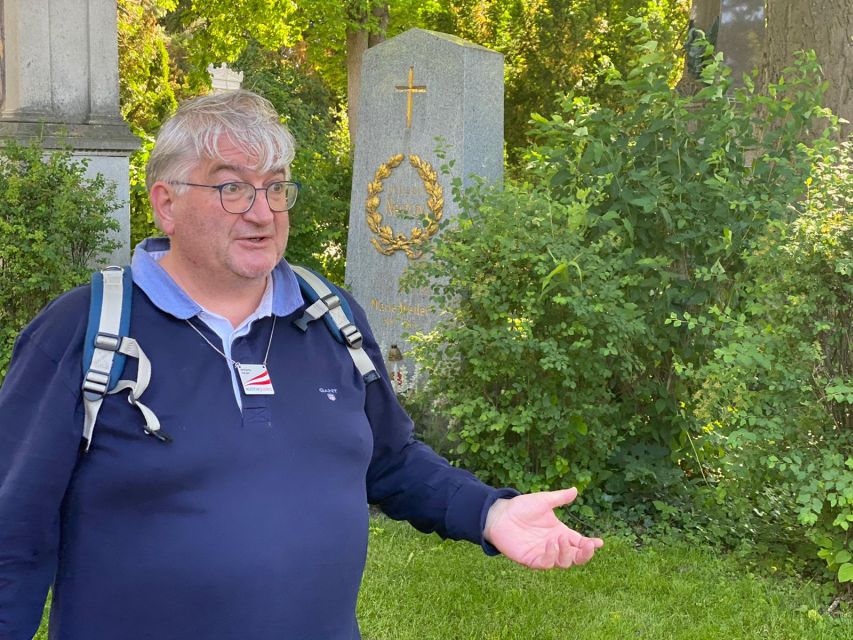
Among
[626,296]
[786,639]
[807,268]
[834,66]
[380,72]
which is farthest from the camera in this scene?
[380,72]

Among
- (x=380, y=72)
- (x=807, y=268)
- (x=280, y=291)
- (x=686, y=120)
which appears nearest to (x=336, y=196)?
(x=380, y=72)

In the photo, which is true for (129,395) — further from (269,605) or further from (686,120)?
(686,120)

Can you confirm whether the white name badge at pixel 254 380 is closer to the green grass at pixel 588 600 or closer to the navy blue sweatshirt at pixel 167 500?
the navy blue sweatshirt at pixel 167 500

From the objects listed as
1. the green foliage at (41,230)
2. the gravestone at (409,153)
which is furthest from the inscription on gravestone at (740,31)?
the green foliage at (41,230)

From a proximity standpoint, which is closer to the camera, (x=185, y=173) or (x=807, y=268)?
(x=185, y=173)

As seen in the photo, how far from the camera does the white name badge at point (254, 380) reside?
7.49 feet

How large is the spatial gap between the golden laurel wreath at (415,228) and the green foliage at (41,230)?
1.92 m

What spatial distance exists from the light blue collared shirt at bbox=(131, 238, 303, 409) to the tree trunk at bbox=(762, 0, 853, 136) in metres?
6.38

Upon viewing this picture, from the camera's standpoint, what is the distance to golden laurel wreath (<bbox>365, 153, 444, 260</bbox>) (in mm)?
8422

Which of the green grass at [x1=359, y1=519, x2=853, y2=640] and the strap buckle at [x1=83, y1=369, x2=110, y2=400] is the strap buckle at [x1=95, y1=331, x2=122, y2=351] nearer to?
the strap buckle at [x1=83, y1=369, x2=110, y2=400]

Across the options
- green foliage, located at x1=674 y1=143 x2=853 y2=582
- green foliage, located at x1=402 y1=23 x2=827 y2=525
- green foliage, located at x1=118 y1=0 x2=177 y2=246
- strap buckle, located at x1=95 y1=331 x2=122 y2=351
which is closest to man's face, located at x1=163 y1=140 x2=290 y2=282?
strap buckle, located at x1=95 y1=331 x2=122 y2=351

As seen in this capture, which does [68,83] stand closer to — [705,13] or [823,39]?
[823,39]

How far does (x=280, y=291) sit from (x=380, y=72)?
6.65 m

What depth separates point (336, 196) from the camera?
12906 mm
